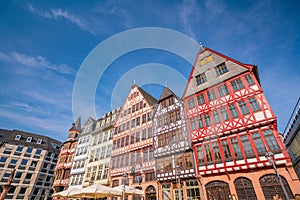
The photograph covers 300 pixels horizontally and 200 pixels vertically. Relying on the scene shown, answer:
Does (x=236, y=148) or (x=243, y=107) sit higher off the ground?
(x=243, y=107)

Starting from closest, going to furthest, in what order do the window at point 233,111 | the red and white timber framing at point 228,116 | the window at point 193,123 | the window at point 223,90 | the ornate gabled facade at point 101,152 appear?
the red and white timber framing at point 228,116 → the window at point 233,111 → the window at point 223,90 → the window at point 193,123 → the ornate gabled facade at point 101,152

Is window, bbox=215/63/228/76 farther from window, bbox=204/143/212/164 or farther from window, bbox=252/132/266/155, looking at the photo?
window, bbox=204/143/212/164

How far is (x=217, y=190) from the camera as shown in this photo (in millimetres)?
12742

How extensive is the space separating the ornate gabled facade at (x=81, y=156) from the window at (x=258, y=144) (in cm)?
2485

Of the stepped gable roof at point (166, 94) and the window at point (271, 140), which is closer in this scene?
the window at point (271, 140)

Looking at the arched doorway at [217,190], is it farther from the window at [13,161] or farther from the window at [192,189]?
the window at [13,161]

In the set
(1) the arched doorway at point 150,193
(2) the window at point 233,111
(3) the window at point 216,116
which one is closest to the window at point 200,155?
(3) the window at point 216,116

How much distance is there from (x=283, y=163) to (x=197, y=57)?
1368 centimetres

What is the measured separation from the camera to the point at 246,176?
1184 cm

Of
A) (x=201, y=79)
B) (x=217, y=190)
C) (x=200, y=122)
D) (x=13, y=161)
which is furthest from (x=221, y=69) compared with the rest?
(x=13, y=161)

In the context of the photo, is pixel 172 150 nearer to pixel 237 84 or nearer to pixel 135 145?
A: pixel 135 145

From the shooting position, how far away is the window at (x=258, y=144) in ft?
38.5

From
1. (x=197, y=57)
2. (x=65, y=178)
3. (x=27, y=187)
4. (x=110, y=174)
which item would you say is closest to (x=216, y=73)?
(x=197, y=57)

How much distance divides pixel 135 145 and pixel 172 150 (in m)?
5.90
